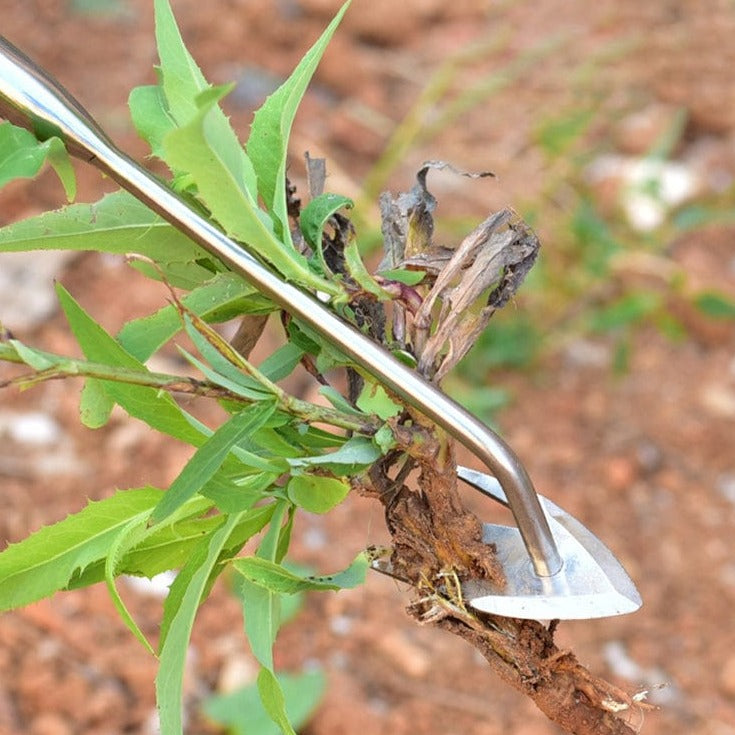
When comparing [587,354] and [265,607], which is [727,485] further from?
[265,607]

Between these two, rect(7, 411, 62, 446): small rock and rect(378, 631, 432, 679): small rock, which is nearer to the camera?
rect(378, 631, 432, 679): small rock

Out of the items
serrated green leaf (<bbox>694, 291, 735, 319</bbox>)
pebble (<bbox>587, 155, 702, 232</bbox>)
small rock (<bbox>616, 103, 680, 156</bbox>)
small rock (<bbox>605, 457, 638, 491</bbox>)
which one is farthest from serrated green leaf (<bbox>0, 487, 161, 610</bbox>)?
small rock (<bbox>616, 103, 680, 156</bbox>)

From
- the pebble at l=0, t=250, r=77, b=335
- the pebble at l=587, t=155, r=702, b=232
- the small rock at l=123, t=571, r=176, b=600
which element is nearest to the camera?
the small rock at l=123, t=571, r=176, b=600

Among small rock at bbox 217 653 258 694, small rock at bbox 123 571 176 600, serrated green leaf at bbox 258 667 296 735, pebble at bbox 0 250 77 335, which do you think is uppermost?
serrated green leaf at bbox 258 667 296 735

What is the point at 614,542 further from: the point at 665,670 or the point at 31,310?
the point at 31,310

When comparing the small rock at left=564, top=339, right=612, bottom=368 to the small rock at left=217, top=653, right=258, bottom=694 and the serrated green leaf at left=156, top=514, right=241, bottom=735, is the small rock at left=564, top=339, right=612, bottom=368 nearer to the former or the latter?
the small rock at left=217, top=653, right=258, bottom=694

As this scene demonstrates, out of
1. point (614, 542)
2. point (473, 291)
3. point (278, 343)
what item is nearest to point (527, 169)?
point (278, 343)
